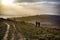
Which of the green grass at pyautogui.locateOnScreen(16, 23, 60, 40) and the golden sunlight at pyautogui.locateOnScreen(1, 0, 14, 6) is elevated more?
the golden sunlight at pyautogui.locateOnScreen(1, 0, 14, 6)

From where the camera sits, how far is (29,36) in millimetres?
2773

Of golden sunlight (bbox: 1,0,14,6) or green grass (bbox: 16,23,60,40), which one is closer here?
green grass (bbox: 16,23,60,40)

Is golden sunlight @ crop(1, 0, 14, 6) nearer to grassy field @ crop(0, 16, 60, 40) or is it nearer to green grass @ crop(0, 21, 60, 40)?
grassy field @ crop(0, 16, 60, 40)

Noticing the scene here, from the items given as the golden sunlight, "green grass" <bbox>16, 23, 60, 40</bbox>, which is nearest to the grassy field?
"green grass" <bbox>16, 23, 60, 40</bbox>

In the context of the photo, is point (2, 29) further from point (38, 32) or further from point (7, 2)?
point (38, 32)

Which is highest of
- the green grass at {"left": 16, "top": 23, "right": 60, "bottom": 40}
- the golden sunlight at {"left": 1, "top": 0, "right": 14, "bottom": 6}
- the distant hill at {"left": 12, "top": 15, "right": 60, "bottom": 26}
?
A: the golden sunlight at {"left": 1, "top": 0, "right": 14, "bottom": 6}

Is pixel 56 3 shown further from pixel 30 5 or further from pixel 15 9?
pixel 15 9

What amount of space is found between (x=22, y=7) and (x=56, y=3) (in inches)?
27.3

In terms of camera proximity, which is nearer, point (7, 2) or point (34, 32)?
point (34, 32)

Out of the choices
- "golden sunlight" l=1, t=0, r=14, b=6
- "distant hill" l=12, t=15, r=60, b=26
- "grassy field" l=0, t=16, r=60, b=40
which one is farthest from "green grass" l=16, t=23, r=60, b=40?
"golden sunlight" l=1, t=0, r=14, b=6

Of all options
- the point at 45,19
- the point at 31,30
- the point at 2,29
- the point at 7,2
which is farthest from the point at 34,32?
the point at 7,2

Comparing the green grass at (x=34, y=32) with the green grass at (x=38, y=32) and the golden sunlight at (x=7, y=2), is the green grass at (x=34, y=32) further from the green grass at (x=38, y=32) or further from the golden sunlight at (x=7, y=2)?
the golden sunlight at (x=7, y=2)

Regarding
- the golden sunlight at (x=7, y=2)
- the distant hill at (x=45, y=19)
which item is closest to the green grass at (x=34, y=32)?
the distant hill at (x=45, y=19)

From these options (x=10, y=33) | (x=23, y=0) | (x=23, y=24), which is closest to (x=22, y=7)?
(x=23, y=0)
